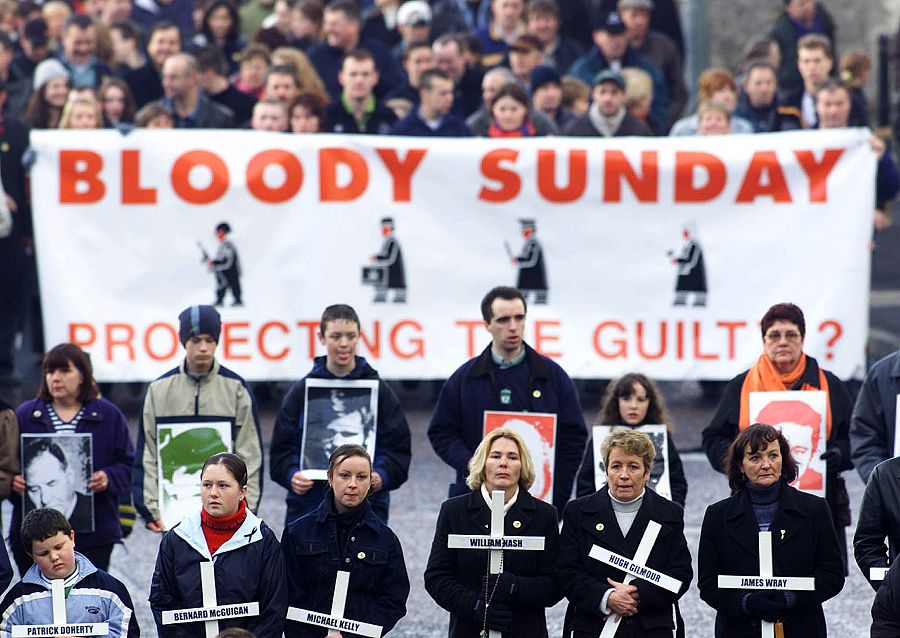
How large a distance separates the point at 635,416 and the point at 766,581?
1.41 meters

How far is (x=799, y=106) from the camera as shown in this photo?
1479 centimetres

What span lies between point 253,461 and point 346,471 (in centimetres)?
131

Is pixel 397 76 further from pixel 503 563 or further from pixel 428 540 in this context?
pixel 503 563

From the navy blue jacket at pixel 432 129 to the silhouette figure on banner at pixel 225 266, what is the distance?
64.9 inches

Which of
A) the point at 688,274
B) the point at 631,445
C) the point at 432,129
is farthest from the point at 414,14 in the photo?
the point at 631,445

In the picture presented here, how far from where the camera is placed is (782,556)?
770cm

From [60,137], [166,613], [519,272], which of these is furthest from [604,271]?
[166,613]

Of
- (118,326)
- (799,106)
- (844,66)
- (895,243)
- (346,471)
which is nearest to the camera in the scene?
(346,471)

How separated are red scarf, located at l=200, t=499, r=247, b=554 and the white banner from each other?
516 cm

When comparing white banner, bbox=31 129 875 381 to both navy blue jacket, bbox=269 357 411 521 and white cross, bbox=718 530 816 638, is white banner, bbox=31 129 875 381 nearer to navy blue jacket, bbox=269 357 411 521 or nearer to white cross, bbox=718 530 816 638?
navy blue jacket, bbox=269 357 411 521

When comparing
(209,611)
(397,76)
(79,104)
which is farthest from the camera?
(397,76)

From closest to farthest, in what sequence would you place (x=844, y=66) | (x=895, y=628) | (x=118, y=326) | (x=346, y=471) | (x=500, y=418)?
(x=895, y=628) → (x=346, y=471) → (x=500, y=418) → (x=118, y=326) → (x=844, y=66)

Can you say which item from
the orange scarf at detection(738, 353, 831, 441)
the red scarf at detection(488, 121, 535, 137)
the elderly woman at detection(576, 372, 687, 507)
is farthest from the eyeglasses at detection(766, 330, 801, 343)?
the red scarf at detection(488, 121, 535, 137)

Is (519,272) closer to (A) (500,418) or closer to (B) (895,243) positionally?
(A) (500,418)
